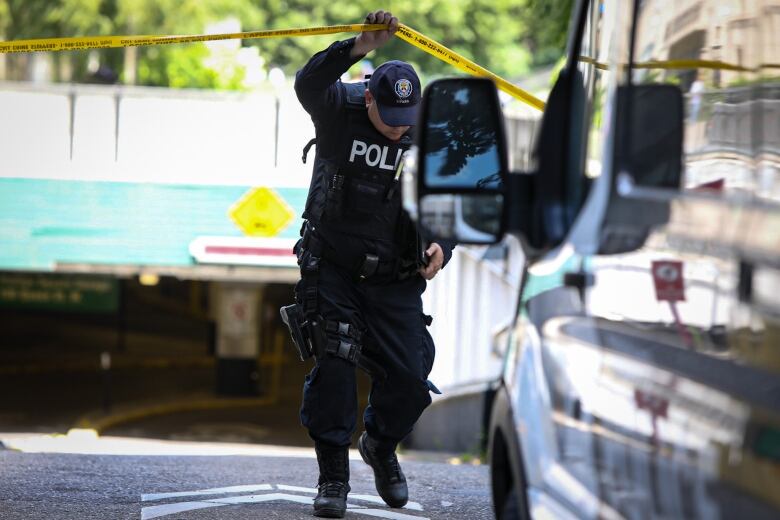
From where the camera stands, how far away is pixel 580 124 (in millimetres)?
2818

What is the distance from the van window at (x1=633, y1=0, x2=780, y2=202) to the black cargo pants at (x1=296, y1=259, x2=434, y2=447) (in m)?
2.56

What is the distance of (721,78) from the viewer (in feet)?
7.16

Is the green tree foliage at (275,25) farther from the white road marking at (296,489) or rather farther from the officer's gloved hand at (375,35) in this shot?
the officer's gloved hand at (375,35)

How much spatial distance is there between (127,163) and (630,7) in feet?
48.3

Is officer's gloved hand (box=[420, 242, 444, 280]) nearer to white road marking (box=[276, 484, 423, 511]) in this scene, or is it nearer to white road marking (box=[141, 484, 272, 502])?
white road marking (box=[276, 484, 423, 511])

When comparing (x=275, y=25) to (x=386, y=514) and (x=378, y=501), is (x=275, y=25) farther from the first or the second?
(x=386, y=514)

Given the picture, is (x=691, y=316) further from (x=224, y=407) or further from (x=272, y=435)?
(x=224, y=407)

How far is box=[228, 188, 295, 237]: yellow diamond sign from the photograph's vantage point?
17.0 meters

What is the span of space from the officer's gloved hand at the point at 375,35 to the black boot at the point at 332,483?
1382 mm

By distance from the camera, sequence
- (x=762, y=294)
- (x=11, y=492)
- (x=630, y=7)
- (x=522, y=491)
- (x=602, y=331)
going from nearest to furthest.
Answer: (x=762, y=294) < (x=602, y=331) < (x=630, y=7) < (x=522, y=491) < (x=11, y=492)

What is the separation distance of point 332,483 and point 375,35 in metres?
1.55

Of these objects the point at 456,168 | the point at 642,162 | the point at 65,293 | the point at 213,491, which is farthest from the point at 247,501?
the point at 65,293

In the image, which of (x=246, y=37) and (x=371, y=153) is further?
(x=246, y=37)

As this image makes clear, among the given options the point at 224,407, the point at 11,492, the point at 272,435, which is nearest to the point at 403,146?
the point at 11,492
